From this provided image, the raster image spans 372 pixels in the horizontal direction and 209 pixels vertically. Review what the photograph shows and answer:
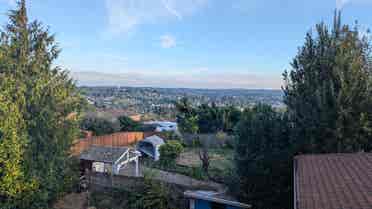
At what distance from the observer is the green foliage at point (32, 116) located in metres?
11.5

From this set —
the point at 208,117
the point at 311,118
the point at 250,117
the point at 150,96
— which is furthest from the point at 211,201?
the point at 150,96

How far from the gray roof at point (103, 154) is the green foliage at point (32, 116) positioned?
219 cm

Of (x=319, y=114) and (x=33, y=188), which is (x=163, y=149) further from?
(x=319, y=114)

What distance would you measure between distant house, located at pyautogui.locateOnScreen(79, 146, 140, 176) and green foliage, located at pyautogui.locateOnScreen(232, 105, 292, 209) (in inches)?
267

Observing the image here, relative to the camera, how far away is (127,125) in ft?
105

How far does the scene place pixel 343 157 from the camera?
770cm

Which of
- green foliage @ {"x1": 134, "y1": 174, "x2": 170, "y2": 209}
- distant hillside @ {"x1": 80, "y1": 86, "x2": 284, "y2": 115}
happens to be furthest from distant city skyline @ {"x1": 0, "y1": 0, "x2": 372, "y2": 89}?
distant hillside @ {"x1": 80, "y1": 86, "x2": 284, "y2": 115}

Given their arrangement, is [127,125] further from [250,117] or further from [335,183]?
[335,183]

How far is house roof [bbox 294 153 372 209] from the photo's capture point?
415cm

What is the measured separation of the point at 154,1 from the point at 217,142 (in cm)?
1532

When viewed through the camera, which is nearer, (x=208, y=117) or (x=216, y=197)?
(x=216, y=197)

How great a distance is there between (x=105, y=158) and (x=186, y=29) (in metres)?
10.5

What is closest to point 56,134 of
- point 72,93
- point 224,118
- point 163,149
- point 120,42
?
point 72,93

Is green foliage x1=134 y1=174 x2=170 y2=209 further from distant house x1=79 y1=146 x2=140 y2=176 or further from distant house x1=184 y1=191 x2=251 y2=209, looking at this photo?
distant house x1=79 y1=146 x2=140 y2=176
